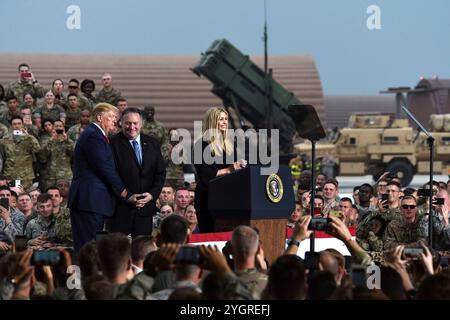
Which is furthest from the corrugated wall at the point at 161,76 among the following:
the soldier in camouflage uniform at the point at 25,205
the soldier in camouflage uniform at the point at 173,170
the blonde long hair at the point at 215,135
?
the blonde long hair at the point at 215,135

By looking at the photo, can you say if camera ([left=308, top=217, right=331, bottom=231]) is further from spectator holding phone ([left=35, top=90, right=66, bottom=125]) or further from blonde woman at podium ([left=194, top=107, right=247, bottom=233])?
spectator holding phone ([left=35, top=90, right=66, bottom=125])

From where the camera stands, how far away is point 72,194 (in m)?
9.01

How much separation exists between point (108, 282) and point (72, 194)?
3432 millimetres

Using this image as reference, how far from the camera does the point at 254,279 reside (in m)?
5.85

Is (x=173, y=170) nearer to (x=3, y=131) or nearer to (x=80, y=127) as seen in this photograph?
(x=80, y=127)

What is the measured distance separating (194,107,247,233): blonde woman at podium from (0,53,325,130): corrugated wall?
1158 inches

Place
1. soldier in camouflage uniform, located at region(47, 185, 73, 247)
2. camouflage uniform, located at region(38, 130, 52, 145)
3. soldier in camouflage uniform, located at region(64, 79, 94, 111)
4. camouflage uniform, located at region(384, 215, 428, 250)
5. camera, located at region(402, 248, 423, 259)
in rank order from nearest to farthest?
camera, located at region(402, 248, 423, 259), camouflage uniform, located at region(384, 215, 428, 250), soldier in camouflage uniform, located at region(47, 185, 73, 247), camouflage uniform, located at region(38, 130, 52, 145), soldier in camouflage uniform, located at region(64, 79, 94, 111)

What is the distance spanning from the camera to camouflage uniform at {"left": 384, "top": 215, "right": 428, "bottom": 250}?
10195mm

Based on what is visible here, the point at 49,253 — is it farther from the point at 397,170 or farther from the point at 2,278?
the point at 397,170

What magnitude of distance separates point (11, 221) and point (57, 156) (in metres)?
4.64

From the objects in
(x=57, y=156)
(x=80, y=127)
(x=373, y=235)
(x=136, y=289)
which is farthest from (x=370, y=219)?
(x=80, y=127)

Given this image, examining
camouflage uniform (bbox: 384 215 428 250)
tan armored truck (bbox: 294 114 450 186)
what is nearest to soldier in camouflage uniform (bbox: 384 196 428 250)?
camouflage uniform (bbox: 384 215 428 250)
